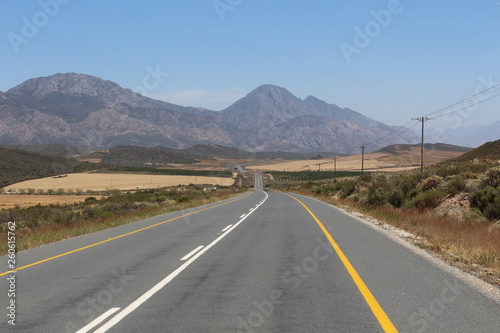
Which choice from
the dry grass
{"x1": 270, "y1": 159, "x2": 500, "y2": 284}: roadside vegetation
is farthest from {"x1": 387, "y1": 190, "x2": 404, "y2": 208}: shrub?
the dry grass

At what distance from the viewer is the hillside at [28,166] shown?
11900cm

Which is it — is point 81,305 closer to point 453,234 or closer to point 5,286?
point 5,286

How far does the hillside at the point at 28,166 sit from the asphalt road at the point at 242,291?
107395 mm

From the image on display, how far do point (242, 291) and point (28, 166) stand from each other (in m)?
143

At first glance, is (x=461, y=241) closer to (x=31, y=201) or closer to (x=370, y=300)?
(x=370, y=300)

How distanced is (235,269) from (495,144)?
73.7 meters

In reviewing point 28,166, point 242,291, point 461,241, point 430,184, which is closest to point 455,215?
point 461,241

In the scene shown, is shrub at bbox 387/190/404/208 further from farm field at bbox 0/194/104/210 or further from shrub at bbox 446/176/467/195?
farm field at bbox 0/194/104/210

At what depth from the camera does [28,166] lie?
5246 inches

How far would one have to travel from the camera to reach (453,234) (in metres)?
13.0

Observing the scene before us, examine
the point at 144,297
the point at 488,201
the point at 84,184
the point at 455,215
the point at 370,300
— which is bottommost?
the point at 84,184

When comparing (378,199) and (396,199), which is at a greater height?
(396,199)

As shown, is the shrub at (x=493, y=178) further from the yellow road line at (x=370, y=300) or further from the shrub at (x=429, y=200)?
the yellow road line at (x=370, y=300)

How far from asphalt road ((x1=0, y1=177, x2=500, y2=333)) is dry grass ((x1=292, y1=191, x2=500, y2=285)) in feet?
2.49
